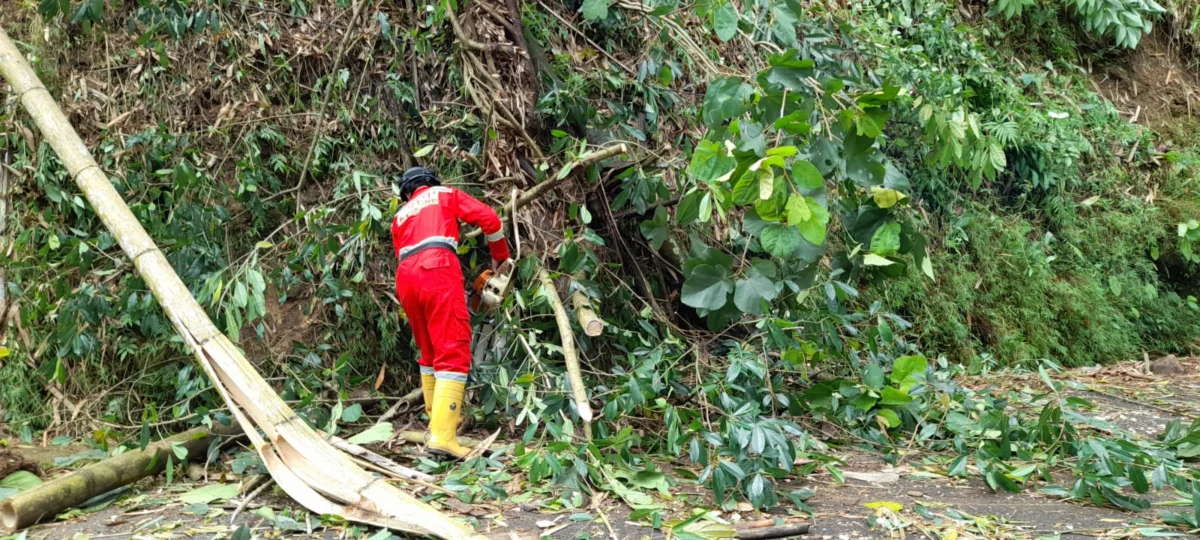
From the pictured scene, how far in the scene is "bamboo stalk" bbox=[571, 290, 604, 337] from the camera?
4086 mm

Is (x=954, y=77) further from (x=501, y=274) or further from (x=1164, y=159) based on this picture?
(x=501, y=274)

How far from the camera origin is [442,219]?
171 inches

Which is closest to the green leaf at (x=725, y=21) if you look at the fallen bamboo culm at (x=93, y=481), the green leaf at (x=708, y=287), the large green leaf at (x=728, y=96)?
the large green leaf at (x=728, y=96)

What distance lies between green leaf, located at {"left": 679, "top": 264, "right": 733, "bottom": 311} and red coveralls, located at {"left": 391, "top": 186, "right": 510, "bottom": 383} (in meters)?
1.19

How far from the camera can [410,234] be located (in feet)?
14.5

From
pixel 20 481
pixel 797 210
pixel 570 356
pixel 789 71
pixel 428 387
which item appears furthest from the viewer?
pixel 428 387

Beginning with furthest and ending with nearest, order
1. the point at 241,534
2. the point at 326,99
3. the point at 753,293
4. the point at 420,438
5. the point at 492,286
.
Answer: the point at 326,99 < the point at 492,286 < the point at 420,438 < the point at 753,293 < the point at 241,534

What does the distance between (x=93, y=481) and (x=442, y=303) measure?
1.68 meters

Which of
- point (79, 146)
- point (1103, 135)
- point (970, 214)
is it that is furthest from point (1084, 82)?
point (79, 146)

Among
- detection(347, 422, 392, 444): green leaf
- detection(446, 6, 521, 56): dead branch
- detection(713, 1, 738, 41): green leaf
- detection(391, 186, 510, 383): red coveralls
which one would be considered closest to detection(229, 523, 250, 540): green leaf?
detection(347, 422, 392, 444): green leaf

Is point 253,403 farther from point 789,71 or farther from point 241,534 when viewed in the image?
point 789,71

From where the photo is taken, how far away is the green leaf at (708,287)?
12.1ft

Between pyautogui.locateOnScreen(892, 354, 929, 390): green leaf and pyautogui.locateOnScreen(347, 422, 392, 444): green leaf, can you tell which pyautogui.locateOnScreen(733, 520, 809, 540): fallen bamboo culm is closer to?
pyautogui.locateOnScreen(892, 354, 929, 390): green leaf

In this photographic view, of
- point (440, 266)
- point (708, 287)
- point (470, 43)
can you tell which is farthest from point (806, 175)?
point (470, 43)
